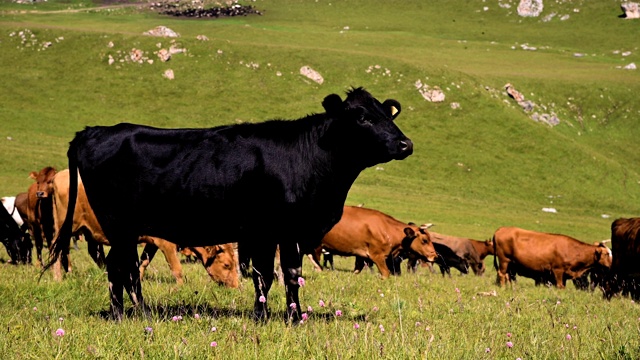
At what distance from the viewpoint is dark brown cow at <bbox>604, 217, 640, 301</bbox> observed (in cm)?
1495

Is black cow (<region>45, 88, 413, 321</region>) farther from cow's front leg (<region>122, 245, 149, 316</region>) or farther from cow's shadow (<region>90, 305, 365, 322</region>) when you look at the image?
cow's shadow (<region>90, 305, 365, 322</region>)

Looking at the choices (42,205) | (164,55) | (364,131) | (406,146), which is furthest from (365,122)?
(164,55)

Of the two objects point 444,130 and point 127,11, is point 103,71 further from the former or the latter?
point 127,11

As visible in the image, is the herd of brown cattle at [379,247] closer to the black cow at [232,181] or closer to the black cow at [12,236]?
the black cow at [12,236]

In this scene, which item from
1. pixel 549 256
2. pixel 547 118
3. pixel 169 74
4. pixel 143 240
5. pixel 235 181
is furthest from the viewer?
pixel 547 118

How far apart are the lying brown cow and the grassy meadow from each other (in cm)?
67

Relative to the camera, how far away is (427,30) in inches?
5468

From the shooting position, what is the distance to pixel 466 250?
2708 cm

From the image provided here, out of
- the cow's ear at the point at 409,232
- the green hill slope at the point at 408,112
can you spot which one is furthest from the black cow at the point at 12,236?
the green hill slope at the point at 408,112

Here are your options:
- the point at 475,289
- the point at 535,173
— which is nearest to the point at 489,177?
the point at 535,173

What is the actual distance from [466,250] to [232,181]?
2061 centimetres

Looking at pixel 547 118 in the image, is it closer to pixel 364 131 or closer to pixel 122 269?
pixel 364 131

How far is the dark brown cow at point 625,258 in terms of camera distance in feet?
49.1

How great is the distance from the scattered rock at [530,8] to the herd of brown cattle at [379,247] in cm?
14383
